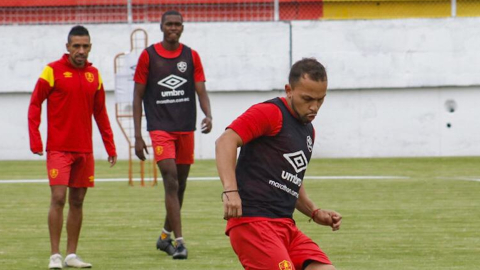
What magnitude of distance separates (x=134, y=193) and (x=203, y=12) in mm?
9082

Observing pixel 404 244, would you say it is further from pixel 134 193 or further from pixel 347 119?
pixel 347 119

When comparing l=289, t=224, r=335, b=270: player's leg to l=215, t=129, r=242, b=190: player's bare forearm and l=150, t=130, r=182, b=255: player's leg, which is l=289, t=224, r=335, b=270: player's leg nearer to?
l=215, t=129, r=242, b=190: player's bare forearm

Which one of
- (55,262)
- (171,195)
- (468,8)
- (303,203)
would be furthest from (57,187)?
(468,8)

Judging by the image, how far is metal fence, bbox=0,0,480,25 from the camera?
78.3 ft

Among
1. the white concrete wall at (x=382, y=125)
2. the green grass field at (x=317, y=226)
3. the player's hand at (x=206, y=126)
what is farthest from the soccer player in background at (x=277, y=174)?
the white concrete wall at (x=382, y=125)

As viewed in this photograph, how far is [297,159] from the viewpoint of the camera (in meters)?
5.86

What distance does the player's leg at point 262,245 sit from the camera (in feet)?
18.4

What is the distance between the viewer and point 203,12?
23922 millimetres

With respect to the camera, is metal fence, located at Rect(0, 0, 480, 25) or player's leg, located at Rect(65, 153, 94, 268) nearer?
player's leg, located at Rect(65, 153, 94, 268)

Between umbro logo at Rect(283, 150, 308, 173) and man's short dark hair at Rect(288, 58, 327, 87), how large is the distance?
1.25 feet

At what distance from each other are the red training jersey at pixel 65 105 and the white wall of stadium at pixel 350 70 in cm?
1406

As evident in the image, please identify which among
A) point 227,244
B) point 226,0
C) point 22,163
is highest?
point 226,0

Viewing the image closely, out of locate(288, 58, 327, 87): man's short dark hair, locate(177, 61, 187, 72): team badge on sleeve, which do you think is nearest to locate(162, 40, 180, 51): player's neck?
locate(177, 61, 187, 72): team badge on sleeve

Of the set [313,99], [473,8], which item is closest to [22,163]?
[473,8]
